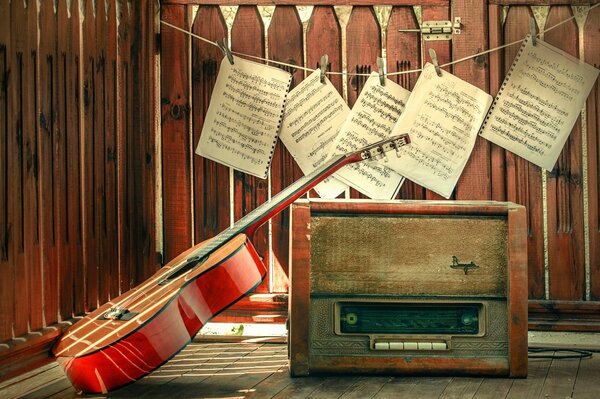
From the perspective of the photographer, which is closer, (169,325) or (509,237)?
(169,325)

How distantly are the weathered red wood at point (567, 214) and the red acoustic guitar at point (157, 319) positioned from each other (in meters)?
1.29

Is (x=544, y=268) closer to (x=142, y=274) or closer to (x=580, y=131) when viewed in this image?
(x=580, y=131)

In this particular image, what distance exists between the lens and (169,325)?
2.21 m

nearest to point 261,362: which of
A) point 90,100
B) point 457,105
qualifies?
point 90,100

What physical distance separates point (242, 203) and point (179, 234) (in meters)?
0.26

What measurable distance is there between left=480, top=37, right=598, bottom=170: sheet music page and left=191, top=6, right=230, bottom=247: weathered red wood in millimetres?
1009

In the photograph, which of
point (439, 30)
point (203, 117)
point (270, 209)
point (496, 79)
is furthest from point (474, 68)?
point (270, 209)

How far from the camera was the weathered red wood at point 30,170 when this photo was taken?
243 centimetres

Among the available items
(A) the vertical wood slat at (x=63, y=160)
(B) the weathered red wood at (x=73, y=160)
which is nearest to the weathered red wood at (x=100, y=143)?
(A) the vertical wood slat at (x=63, y=160)

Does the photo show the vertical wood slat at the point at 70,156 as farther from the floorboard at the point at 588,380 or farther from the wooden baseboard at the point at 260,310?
the floorboard at the point at 588,380

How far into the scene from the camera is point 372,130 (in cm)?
331

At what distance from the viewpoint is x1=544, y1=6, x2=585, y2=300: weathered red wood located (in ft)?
10.6

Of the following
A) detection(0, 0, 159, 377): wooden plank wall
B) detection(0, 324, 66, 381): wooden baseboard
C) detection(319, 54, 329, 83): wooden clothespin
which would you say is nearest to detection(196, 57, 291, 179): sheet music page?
detection(319, 54, 329, 83): wooden clothespin

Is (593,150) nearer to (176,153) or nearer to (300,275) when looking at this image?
(300,275)
